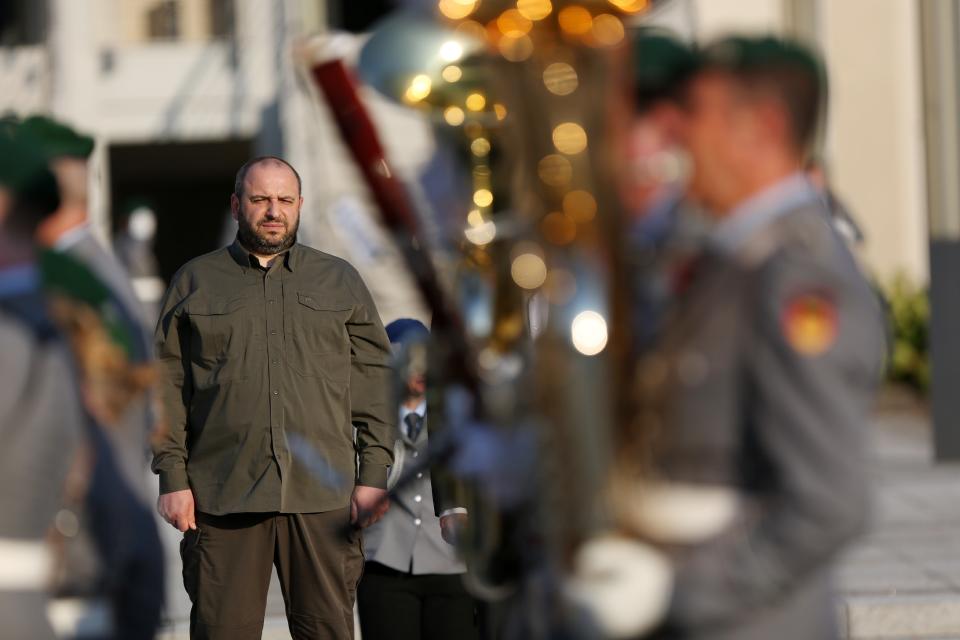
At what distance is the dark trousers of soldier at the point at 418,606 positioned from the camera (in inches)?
179

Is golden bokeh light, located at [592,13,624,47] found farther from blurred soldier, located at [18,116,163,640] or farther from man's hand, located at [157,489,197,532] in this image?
man's hand, located at [157,489,197,532]

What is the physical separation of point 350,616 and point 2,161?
92.9 inches

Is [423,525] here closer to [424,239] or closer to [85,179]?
[85,179]

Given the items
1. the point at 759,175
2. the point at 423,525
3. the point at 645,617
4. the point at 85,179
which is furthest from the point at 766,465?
the point at 423,525

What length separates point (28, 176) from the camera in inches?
107

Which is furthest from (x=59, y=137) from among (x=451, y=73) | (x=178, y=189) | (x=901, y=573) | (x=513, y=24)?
(x=178, y=189)

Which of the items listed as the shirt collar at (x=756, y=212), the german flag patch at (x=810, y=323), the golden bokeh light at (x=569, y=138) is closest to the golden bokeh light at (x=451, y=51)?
the golden bokeh light at (x=569, y=138)

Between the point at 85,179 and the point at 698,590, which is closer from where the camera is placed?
the point at 698,590

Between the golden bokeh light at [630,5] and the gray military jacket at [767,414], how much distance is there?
0.34 meters

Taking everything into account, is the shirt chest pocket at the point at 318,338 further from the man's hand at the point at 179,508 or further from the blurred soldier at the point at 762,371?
the blurred soldier at the point at 762,371

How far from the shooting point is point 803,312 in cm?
223

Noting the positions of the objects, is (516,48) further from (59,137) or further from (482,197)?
(59,137)

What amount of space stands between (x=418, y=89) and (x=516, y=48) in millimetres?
511

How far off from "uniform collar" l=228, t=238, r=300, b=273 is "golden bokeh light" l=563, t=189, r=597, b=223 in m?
2.59
